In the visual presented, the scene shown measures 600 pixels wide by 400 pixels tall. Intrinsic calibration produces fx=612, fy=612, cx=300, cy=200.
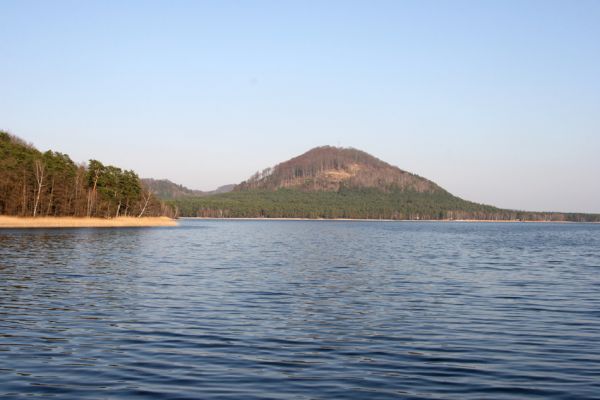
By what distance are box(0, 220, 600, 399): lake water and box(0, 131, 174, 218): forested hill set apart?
85.7 m

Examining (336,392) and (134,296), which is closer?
(336,392)

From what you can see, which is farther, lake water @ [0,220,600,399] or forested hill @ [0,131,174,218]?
forested hill @ [0,131,174,218]

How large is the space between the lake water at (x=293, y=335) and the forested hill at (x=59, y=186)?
85684 mm

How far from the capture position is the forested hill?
120500mm

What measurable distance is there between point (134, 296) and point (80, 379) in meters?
15.4

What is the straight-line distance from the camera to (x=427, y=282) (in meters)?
39.4

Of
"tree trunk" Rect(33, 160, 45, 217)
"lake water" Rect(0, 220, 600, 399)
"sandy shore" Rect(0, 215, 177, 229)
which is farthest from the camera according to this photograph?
"tree trunk" Rect(33, 160, 45, 217)

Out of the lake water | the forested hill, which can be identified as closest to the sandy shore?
the forested hill

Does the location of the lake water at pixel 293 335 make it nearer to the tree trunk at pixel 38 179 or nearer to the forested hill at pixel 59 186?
the tree trunk at pixel 38 179

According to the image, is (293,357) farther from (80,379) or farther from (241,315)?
(241,315)

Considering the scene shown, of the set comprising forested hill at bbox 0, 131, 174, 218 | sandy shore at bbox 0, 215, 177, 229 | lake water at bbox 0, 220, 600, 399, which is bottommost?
lake water at bbox 0, 220, 600, 399

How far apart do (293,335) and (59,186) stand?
401 feet

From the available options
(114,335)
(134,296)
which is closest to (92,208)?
(134,296)

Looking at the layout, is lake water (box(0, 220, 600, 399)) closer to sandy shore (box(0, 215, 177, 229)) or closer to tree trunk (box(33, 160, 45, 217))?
sandy shore (box(0, 215, 177, 229))
